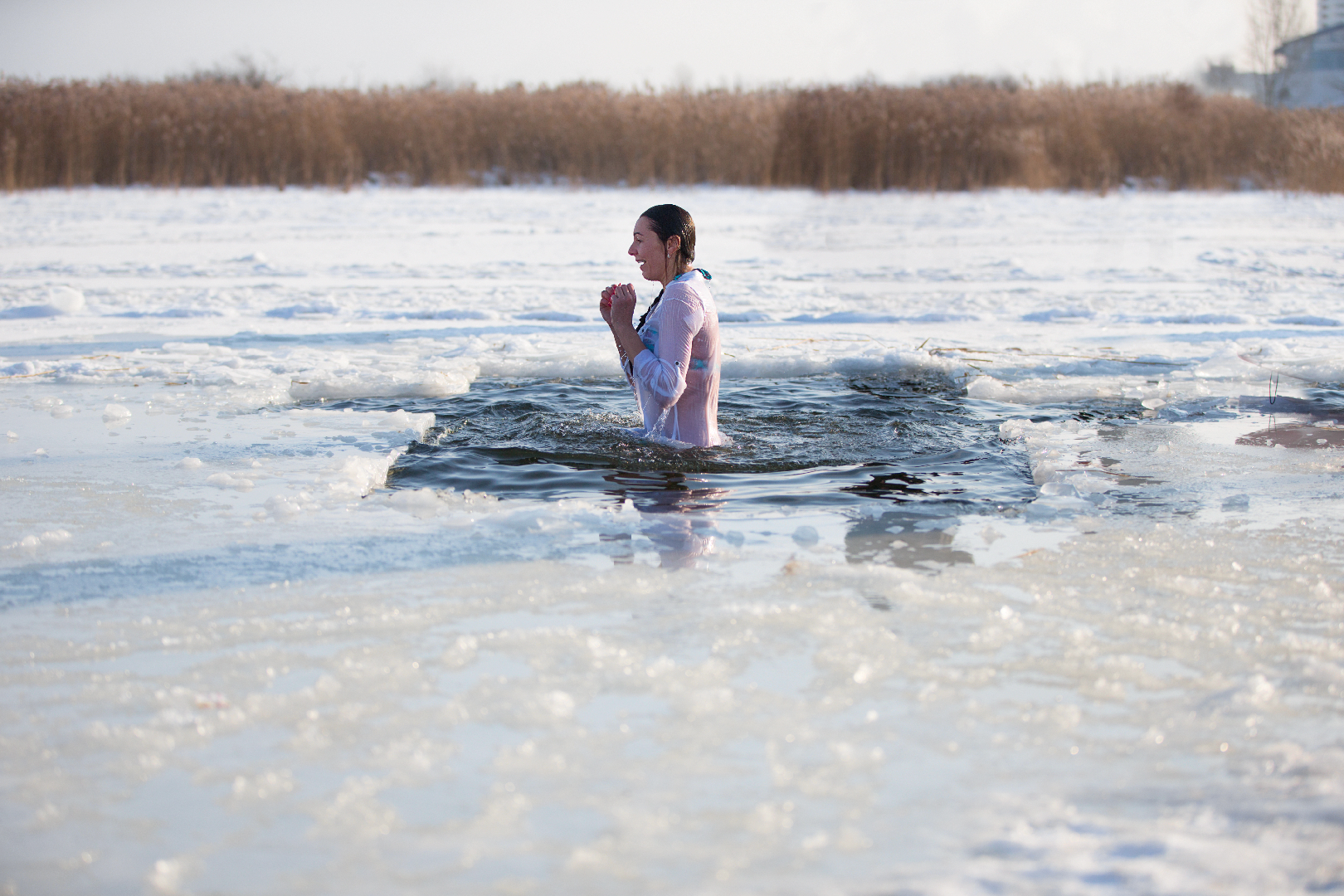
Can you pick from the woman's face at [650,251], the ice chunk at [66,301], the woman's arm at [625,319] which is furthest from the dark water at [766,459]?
the ice chunk at [66,301]

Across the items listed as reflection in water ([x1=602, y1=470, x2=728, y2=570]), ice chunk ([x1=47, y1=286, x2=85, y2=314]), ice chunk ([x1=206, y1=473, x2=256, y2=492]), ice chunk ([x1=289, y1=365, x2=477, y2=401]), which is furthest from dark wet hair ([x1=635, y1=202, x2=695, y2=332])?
ice chunk ([x1=47, y1=286, x2=85, y2=314])

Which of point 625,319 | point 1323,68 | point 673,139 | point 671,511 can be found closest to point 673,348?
point 625,319

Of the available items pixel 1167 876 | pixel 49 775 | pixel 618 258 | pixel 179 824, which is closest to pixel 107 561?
pixel 49 775

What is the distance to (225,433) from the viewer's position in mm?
4359

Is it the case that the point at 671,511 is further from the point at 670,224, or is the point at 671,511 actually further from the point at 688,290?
the point at 670,224

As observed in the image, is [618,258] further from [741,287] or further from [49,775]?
[49,775]

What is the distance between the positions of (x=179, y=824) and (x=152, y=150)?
54.2ft

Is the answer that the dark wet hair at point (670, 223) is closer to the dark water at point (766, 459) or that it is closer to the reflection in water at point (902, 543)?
the dark water at point (766, 459)

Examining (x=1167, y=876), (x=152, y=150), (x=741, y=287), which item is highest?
(x=152, y=150)

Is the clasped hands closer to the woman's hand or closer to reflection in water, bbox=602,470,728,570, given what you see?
the woman's hand

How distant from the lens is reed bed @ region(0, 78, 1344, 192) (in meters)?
15.2

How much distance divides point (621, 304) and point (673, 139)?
43.4 feet

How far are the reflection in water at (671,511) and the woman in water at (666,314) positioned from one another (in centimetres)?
30

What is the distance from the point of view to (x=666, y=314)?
12.2ft
